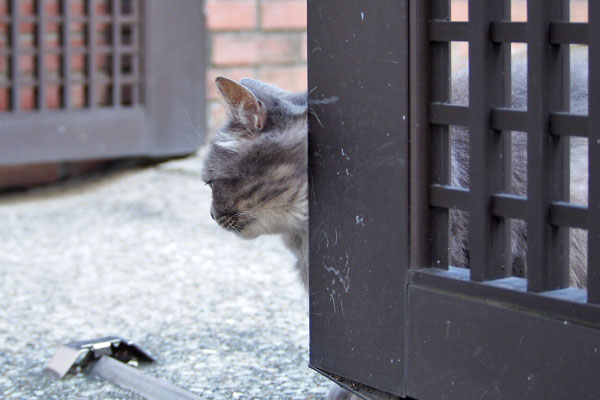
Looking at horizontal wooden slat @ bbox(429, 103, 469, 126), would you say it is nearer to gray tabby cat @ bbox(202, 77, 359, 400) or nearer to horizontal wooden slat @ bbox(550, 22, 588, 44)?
horizontal wooden slat @ bbox(550, 22, 588, 44)

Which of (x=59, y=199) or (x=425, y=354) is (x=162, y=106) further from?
(x=425, y=354)

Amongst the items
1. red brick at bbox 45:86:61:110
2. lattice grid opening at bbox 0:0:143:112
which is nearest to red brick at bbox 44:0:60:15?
lattice grid opening at bbox 0:0:143:112

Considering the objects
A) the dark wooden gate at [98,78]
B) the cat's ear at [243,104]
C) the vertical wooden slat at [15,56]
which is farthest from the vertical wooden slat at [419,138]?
the vertical wooden slat at [15,56]

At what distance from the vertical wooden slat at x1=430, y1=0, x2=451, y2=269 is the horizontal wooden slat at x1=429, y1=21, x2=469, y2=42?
16mm

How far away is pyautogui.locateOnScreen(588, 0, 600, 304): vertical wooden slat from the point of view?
1225mm

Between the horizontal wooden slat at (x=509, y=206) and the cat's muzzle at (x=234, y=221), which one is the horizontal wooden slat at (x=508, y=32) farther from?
the cat's muzzle at (x=234, y=221)

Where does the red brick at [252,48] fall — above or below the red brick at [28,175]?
above

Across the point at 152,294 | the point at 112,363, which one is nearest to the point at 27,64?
the point at 152,294

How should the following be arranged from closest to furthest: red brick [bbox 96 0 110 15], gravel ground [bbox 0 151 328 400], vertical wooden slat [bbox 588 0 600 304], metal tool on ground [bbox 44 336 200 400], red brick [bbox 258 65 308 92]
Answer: vertical wooden slat [bbox 588 0 600 304], metal tool on ground [bbox 44 336 200 400], gravel ground [bbox 0 151 328 400], red brick [bbox 96 0 110 15], red brick [bbox 258 65 308 92]

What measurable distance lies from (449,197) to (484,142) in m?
0.12

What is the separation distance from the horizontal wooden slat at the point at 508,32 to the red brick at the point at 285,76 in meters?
3.49

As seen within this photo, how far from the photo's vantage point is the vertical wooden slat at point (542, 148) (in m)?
1.30

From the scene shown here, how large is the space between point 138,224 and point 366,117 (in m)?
2.30

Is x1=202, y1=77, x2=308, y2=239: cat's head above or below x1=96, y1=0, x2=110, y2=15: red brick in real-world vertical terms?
below
